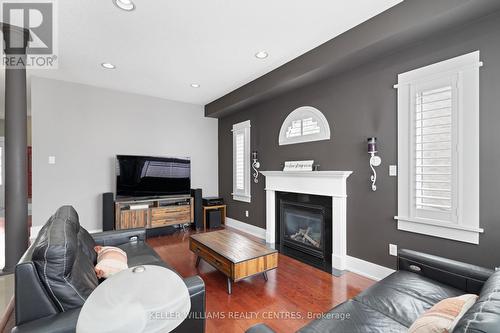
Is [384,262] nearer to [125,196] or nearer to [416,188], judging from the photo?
[416,188]

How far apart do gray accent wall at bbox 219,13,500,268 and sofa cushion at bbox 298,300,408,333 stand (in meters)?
1.32

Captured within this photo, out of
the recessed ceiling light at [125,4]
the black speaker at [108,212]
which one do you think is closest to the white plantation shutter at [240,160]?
the black speaker at [108,212]

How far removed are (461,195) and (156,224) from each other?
443 centimetres

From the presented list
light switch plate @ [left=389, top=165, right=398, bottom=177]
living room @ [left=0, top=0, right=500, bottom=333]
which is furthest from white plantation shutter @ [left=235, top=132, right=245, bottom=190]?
light switch plate @ [left=389, top=165, right=398, bottom=177]

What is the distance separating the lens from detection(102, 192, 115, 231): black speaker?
13.5 feet

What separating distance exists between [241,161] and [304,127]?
1.76 meters

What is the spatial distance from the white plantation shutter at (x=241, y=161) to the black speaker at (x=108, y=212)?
7.59 ft

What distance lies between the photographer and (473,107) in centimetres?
202

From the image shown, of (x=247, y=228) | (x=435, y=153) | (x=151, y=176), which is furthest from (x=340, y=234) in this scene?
(x=151, y=176)

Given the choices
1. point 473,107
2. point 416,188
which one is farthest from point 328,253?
point 473,107

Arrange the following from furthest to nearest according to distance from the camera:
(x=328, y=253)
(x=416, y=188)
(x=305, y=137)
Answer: (x=305, y=137), (x=328, y=253), (x=416, y=188)

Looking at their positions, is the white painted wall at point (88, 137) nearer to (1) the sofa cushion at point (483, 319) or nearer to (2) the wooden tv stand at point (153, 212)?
(2) the wooden tv stand at point (153, 212)

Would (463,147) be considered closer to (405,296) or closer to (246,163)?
(405,296)

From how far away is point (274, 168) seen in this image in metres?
4.17
